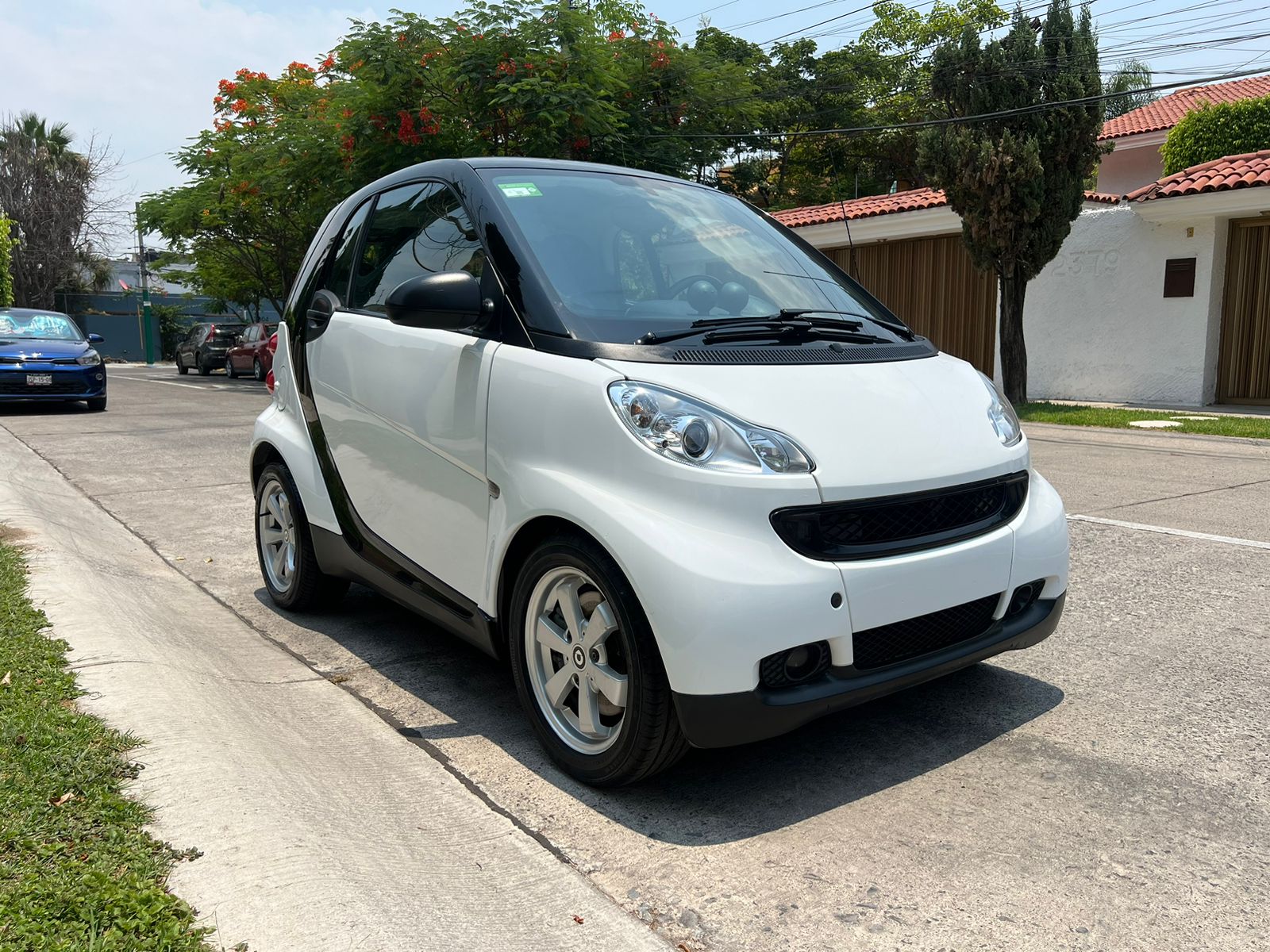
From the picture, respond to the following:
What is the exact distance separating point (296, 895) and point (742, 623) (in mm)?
1145

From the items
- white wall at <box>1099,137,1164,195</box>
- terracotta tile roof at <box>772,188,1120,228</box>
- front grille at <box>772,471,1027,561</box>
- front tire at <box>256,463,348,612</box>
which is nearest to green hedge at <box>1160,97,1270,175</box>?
terracotta tile roof at <box>772,188,1120,228</box>

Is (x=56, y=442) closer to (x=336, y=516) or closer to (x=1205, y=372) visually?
(x=336, y=516)

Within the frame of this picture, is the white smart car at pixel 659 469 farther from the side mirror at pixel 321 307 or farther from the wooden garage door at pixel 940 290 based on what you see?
the wooden garage door at pixel 940 290

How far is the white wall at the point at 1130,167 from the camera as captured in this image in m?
25.6

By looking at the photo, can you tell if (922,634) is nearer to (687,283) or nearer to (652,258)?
(687,283)

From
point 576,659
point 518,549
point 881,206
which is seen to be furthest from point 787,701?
point 881,206

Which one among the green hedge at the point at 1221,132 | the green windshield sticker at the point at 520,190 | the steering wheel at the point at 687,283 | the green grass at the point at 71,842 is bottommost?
the green grass at the point at 71,842

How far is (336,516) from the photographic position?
4113 millimetres

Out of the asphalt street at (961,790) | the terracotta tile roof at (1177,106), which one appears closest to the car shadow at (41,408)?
the asphalt street at (961,790)

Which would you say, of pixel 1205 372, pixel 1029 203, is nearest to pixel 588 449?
pixel 1029 203

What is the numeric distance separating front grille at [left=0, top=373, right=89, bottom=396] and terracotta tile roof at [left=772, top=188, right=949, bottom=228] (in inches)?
433

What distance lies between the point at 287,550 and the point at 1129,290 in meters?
15.7

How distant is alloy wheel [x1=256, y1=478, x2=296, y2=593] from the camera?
4633 mm

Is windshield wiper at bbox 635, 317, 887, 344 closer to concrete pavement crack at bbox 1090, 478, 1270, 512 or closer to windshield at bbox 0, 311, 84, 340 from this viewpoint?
concrete pavement crack at bbox 1090, 478, 1270, 512
